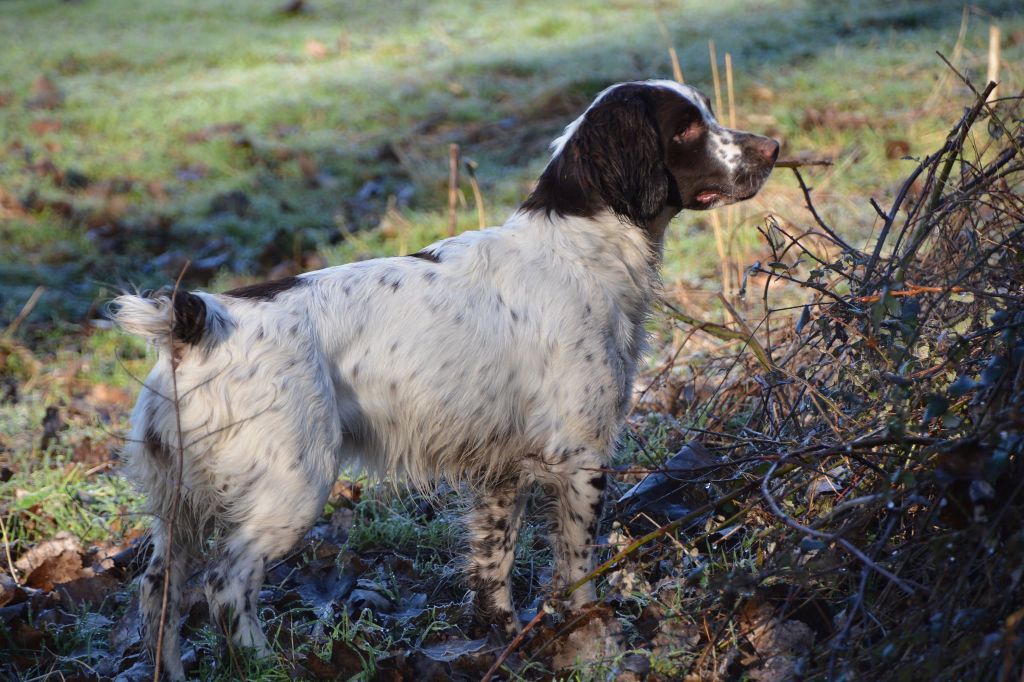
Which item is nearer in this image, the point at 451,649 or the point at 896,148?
the point at 451,649

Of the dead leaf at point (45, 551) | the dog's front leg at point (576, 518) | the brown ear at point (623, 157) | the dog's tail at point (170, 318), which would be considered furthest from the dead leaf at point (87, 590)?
the brown ear at point (623, 157)

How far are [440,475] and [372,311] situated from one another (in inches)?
22.7

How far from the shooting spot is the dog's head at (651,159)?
309 cm

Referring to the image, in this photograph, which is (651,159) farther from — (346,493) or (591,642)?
(346,493)

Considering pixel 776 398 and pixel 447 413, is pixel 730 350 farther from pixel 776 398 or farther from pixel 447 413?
pixel 447 413

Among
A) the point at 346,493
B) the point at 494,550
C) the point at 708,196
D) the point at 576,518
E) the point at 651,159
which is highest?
the point at 651,159

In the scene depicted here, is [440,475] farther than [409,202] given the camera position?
No

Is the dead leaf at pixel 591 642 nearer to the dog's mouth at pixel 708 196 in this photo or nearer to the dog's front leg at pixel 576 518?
the dog's front leg at pixel 576 518

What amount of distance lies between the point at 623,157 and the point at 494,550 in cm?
131

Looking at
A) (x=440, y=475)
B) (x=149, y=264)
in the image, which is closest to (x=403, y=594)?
(x=440, y=475)

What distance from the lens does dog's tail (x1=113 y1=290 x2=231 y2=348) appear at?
259cm

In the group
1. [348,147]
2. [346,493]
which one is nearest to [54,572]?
[346,493]

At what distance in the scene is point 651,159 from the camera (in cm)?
309

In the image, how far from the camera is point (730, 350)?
14.1 feet
